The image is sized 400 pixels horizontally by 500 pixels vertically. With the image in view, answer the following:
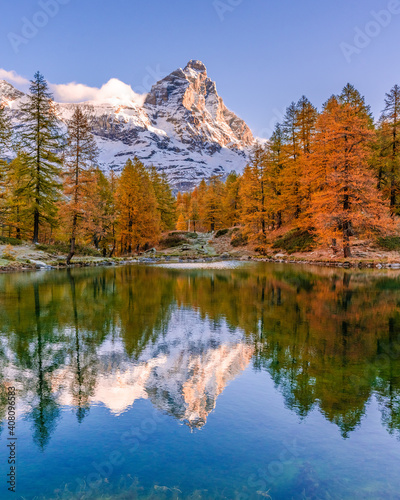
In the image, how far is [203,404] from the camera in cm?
611

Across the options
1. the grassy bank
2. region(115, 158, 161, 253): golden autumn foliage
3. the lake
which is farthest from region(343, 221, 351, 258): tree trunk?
region(115, 158, 161, 253): golden autumn foliage

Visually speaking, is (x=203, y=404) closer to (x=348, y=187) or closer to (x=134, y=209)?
(x=348, y=187)

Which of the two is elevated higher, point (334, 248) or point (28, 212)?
point (28, 212)

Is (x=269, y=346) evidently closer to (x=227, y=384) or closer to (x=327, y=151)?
(x=227, y=384)

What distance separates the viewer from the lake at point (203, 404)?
4.17m

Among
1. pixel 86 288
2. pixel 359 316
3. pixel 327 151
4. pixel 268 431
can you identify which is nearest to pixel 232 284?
pixel 86 288

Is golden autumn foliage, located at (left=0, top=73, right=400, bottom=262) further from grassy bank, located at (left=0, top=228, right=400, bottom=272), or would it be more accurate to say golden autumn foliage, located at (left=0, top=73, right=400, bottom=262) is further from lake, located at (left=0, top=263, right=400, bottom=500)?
lake, located at (left=0, top=263, right=400, bottom=500)

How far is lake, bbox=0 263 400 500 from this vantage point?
4168mm

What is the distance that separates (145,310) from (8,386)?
723cm

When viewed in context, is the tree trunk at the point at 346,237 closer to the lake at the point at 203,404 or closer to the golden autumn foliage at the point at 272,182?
the golden autumn foliage at the point at 272,182

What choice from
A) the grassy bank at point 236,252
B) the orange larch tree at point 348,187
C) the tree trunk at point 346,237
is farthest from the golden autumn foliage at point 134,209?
the tree trunk at point 346,237

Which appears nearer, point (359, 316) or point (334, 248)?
point (359, 316)

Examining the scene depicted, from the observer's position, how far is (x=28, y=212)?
3912cm

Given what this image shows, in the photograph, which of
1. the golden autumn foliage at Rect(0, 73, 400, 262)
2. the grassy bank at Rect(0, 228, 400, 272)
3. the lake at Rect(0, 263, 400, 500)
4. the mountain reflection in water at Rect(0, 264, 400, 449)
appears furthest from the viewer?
the grassy bank at Rect(0, 228, 400, 272)
